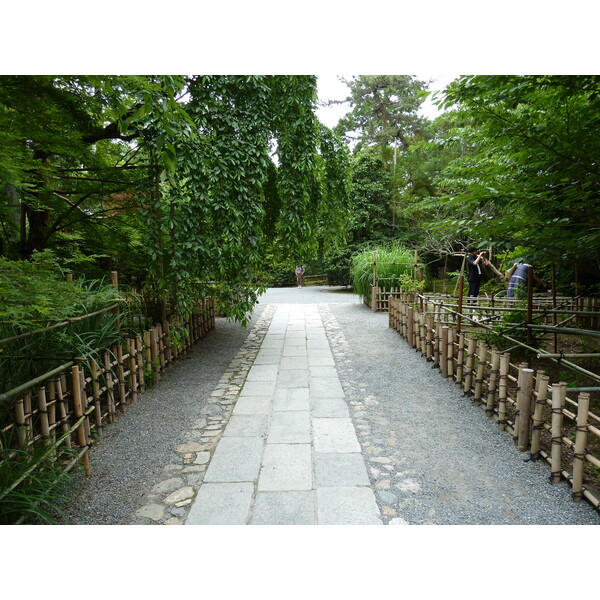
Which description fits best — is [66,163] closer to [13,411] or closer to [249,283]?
[249,283]

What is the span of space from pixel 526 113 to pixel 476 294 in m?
6.10

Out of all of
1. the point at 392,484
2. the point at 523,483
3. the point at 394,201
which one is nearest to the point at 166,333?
the point at 392,484

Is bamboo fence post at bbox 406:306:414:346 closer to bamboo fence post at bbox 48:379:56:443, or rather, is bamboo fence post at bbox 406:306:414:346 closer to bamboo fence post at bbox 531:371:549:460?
bamboo fence post at bbox 531:371:549:460

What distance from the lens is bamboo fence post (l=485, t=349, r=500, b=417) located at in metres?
3.36

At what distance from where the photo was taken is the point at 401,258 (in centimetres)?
1025

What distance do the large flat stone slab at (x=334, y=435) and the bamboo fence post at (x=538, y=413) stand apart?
1230 millimetres

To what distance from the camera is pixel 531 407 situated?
288 cm

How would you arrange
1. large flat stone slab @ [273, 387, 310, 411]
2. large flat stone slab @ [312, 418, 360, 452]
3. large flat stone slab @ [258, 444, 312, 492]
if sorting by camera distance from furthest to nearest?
large flat stone slab @ [273, 387, 310, 411] → large flat stone slab @ [312, 418, 360, 452] → large flat stone slab @ [258, 444, 312, 492]

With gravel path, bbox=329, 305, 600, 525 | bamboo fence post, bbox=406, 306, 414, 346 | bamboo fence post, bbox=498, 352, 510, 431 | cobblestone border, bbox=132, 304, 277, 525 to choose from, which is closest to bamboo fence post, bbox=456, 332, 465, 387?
gravel path, bbox=329, 305, 600, 525

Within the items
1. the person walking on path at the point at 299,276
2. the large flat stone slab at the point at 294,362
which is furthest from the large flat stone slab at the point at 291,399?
the person walking on path at the point at 299,276

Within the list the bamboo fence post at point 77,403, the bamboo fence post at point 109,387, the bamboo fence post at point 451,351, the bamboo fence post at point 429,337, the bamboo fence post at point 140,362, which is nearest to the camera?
the bamboo fence post at point 77,403

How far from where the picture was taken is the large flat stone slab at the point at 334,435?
3.00 metres

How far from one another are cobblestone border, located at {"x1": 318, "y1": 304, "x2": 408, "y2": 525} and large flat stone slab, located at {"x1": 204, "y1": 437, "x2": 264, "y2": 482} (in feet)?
2.65

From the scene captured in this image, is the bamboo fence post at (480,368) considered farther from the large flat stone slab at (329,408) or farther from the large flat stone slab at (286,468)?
the large flat stone slab at (286,468)
